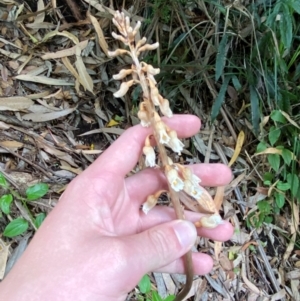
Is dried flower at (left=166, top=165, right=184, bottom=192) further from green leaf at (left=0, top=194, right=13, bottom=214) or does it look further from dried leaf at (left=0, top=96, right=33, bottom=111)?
dried leaf at (left=0, top=96, right=33, bottom=111)

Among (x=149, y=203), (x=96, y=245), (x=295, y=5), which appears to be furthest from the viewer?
(x=295, y=5)

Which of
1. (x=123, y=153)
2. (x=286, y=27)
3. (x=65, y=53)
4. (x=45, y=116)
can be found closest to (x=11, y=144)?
(x=45, y=116)

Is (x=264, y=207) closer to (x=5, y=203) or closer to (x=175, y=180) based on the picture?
(x=175, y=180)

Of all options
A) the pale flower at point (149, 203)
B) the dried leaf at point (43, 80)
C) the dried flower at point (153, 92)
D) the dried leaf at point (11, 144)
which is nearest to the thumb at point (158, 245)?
the pale flower at point (149, 203)

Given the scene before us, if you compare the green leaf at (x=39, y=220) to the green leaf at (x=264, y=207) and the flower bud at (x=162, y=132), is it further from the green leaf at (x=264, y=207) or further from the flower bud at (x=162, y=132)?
the green leaf at (x=264, y=207)

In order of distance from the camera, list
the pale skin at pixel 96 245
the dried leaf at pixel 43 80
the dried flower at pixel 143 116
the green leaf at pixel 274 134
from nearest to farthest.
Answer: the pale skin at pixel 96 245
the dried flower at pixel 143 116
the green leaf at pixel 274 134
the dried leaf at pixel 43 80

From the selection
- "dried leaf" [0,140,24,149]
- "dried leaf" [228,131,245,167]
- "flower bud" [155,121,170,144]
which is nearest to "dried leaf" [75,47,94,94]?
"dried leaf" [0,140,24,149]

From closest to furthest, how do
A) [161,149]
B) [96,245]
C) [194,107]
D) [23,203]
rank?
[96,245] < [161,149] < [23,203] < [194,107]
